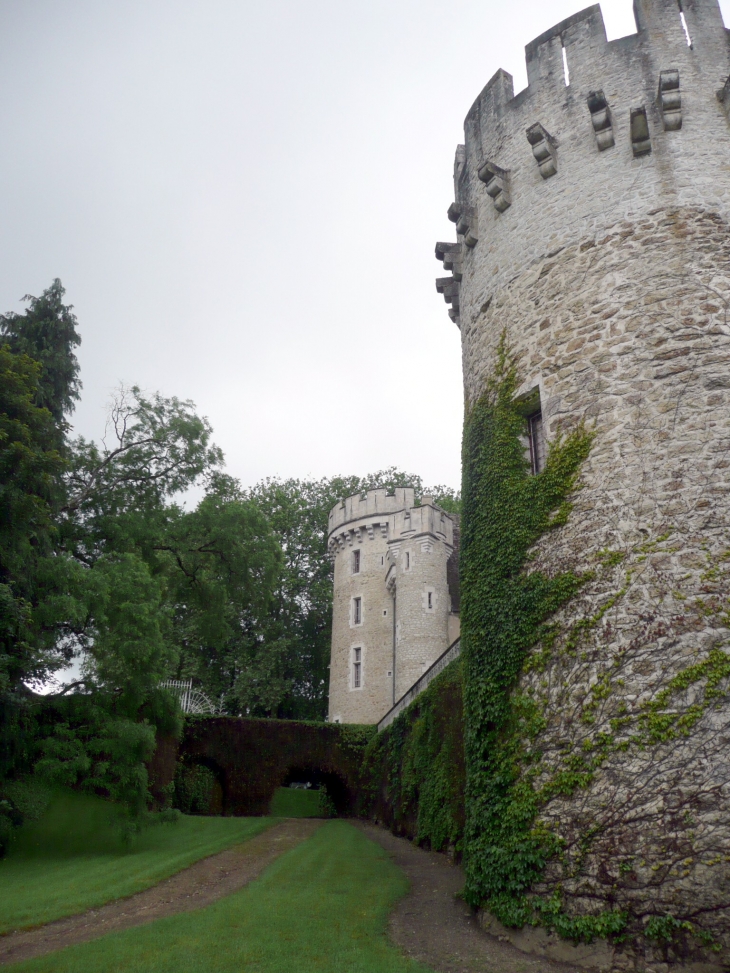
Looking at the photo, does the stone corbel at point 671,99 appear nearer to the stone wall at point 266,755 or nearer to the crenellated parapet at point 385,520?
the crenellated parapet at point 385,520

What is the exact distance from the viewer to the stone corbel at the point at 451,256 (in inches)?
420

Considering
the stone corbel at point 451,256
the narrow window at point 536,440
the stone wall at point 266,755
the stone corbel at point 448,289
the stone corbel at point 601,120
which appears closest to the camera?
the narrow window at point 536,440

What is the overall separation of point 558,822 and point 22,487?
10.5m

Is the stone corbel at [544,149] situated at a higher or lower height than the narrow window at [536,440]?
higher

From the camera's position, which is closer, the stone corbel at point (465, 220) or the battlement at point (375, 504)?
the stone corbel at point (465, 220)

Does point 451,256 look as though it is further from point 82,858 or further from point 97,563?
point 82,858

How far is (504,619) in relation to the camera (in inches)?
295

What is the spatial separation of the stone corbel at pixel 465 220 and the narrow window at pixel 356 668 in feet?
72.8

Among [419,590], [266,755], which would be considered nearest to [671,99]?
[419,590]

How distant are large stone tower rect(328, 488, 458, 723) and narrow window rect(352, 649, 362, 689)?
0.04m

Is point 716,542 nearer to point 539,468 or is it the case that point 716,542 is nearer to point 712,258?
point 539,468

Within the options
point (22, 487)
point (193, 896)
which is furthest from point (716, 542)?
point (22, 487)

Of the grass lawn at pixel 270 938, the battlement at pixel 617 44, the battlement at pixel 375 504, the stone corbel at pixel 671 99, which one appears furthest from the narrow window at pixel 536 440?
the battlement at pixel 375 504

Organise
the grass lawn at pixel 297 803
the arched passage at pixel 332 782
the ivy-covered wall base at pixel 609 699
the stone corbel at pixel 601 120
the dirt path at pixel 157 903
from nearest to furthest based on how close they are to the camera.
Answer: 1. the ivy-covered wall base at pixel 609 699
2. the dirt path at pixel 157 903
3. the stone corbel at pixel 601 120
4. the arched passage at pixel 332 782
5. the grass lawn at pixel 297 803
